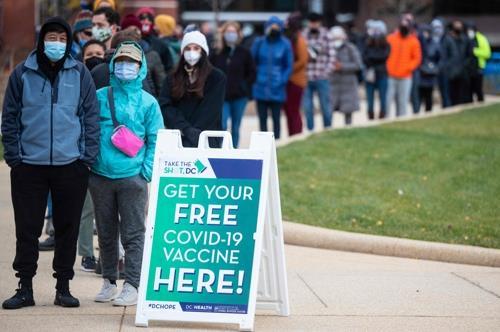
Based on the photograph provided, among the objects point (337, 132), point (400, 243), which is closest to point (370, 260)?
point (400, 243)

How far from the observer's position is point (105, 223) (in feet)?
27.7

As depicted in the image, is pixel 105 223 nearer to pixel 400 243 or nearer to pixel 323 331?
pixel 323 331

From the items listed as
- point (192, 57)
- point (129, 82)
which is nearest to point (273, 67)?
point (192, 57)

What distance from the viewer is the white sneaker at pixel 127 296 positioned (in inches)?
330

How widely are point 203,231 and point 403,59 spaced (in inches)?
558

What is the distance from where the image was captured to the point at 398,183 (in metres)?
13.9

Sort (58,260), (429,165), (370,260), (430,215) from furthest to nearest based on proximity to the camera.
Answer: (429,165) < (430,215) < (370,260) < (58,260)

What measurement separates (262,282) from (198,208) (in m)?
0.70

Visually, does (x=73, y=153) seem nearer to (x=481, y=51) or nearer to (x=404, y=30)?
(x=404, y=30)

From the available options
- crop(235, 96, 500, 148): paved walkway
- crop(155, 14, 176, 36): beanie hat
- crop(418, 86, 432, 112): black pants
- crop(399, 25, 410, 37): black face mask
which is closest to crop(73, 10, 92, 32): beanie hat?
crop(155, 14, 176, 36): beanie hat

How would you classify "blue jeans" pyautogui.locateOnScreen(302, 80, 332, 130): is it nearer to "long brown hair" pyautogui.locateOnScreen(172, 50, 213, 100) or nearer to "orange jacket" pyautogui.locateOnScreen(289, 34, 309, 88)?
"orange jacket" pyautogui.locateOnScreen(289, 34, 309, 88)

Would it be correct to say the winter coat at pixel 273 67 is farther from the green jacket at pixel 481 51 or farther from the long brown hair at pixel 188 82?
the green jacket at pixel 481 51

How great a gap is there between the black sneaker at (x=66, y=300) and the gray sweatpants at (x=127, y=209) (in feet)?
1.22

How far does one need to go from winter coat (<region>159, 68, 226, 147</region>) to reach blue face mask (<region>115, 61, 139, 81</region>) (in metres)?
1.39
